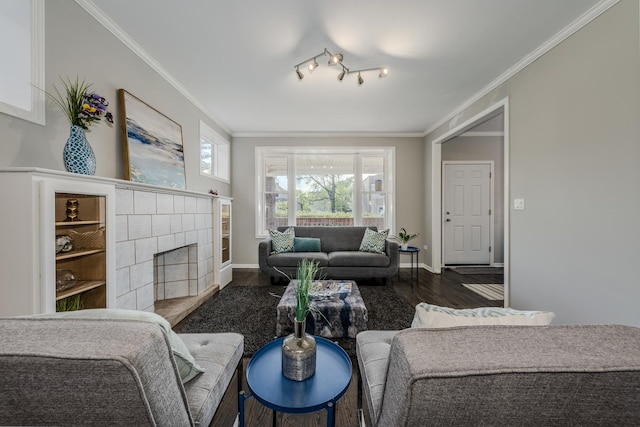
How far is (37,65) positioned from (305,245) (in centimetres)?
325

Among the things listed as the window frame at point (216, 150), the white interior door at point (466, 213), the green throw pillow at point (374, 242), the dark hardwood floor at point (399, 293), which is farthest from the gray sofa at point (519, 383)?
the white interior door at point (466, 213)

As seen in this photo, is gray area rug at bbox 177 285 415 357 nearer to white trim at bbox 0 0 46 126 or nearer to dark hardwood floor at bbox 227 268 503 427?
dark hardwood floor at bbox 227 268 503 427

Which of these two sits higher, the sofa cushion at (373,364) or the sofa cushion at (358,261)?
the sofa cushion at (373,364)

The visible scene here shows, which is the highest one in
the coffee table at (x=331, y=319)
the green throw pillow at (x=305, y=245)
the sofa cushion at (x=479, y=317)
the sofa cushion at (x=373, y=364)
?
the sofa cushion at (x=479, y=317)

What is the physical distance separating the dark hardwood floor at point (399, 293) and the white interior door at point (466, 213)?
71cm

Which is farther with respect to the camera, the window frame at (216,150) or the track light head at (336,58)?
the window frame at (216,150)

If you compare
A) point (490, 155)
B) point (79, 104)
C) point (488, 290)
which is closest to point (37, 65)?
point (79, 104)

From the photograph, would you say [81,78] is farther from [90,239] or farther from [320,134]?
[320,134]

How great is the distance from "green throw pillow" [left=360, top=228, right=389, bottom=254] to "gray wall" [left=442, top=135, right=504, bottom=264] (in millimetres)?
2163

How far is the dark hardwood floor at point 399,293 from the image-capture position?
1.35m

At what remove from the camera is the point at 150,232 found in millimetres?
2145

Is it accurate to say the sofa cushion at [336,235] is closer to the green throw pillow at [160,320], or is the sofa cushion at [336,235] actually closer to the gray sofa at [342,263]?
the gray sofa at [342,263]

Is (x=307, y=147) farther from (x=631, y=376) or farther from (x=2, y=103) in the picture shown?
(x=631, y=376)

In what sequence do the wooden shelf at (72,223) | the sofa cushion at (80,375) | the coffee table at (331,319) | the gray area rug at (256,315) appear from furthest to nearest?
the gray area rug at (256,315), the coffee table at (331,319), the wooden shelf at (72,223), the sofa cushion at (80,375)
